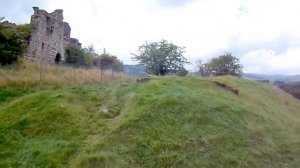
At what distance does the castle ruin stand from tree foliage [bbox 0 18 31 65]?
5.73ft

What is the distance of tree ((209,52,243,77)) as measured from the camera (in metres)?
31.0

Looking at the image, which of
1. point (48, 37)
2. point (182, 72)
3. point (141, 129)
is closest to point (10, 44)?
point (48, 37)

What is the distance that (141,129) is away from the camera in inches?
442

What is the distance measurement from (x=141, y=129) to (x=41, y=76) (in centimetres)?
737

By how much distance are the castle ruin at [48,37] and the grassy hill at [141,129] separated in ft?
24.8

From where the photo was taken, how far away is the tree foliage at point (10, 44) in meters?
18.2

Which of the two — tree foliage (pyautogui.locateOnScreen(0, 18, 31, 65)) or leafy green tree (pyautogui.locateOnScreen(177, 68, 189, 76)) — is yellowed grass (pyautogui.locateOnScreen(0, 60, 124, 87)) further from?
leafy green tree (pyautogui.locateOnScreen(177, 68, 189, 76))

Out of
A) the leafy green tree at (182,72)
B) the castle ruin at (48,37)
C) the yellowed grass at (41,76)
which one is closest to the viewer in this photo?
the yellowed grass at (41,76)

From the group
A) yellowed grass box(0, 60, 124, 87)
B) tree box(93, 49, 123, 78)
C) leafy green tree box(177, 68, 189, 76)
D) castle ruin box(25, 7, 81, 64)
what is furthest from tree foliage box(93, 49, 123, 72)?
yellowed grass box(0, 60, 124, 87)

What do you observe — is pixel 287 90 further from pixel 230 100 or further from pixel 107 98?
pixel 107 98

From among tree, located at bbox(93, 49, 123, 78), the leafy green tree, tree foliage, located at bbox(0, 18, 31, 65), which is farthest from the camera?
tree, located at bbox(93, 49, 123, 78)

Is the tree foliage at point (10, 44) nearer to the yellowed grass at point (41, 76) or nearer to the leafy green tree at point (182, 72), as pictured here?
the yellowed grass at point (41, 76)

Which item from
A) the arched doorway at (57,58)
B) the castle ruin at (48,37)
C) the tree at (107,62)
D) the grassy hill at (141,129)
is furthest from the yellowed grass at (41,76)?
the tree at (107,62)

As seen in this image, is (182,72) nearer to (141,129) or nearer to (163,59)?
(163,59)
